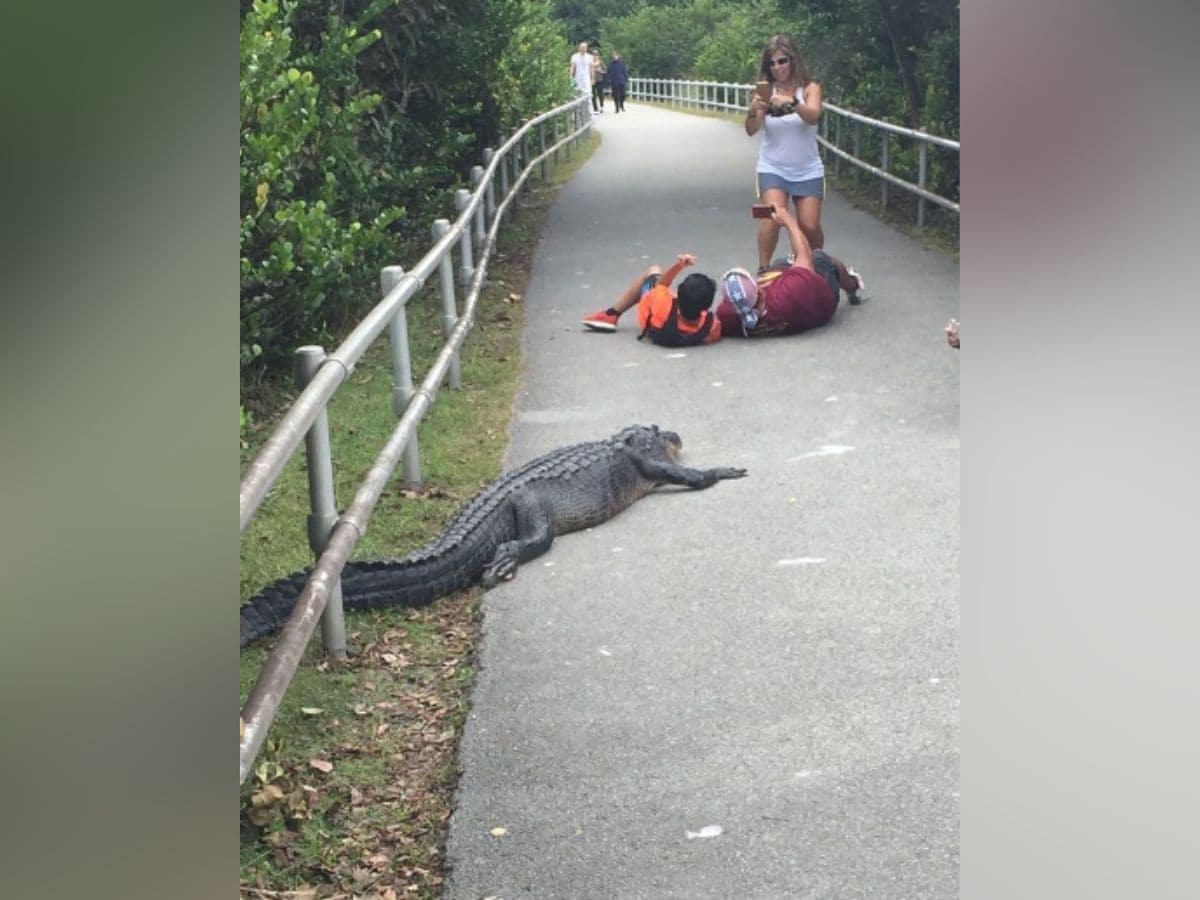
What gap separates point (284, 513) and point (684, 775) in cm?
327

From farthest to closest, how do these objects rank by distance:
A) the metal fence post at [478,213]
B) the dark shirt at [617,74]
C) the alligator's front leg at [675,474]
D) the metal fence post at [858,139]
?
the dark shirt at [617,74], the metal fence post at [858,139], the metal fence post at [478,213], the alligator's front leg at [675,474]

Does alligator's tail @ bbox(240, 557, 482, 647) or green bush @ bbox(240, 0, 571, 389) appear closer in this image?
alligator's tail @ bbox(240, 557, 482, 647)

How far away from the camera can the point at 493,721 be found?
4.62m

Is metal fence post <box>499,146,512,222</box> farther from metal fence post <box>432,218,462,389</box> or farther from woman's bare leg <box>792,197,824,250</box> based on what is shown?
metal fence post <box>432,218,462,389</box>

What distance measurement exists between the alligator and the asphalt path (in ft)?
0.35

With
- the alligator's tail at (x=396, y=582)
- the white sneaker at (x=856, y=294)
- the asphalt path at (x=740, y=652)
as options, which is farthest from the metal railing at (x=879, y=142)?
the alligator's tail at (x=396, y=582)

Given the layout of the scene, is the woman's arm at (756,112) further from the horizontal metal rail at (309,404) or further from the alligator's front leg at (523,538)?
the alligator's front leg at (523,538)

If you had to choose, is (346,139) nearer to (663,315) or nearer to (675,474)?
(663,315)

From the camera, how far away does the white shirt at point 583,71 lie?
33.5 m

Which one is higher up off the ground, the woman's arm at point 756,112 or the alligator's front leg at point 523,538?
the woman's arm at point 756,112

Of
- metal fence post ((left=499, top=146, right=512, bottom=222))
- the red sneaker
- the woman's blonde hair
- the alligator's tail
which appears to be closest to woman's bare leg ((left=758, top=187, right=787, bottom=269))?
the woman's blonde hair

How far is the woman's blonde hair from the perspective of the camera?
10219 mm
